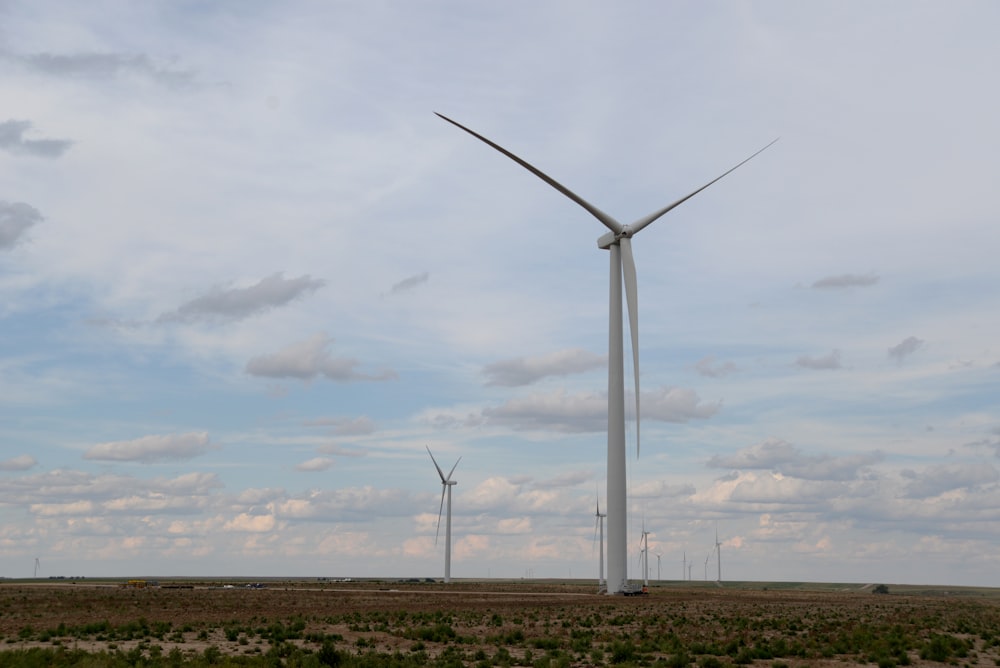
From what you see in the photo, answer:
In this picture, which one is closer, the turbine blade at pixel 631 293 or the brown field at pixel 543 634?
the brown field at pixel 543 634

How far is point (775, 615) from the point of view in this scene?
70.3 meters

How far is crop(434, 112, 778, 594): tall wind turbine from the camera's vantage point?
296 ft

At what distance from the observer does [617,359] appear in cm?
9300

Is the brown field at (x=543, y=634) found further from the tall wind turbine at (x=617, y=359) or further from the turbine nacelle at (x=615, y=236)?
the turbine nacelle at (x=615, y=236)

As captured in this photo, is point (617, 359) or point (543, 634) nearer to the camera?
point (543, 634)

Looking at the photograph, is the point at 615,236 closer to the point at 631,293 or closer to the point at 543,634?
the point at 631,293

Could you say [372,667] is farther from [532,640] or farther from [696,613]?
[696,613]

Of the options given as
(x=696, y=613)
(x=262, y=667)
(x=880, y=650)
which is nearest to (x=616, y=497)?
(x=696, y=613)

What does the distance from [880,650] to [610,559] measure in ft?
169

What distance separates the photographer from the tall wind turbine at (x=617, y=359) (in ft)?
296

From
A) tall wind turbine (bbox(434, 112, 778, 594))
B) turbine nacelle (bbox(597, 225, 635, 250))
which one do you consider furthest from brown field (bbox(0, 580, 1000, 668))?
turbine nacelle (bbox(597, 225, 635, 250))

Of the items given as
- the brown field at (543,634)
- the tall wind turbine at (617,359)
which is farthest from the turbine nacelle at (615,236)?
the brown field at (543,634)

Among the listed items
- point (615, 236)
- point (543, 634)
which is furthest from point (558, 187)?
point (543, 634)

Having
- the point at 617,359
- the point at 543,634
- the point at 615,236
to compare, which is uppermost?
the point at 615,236
